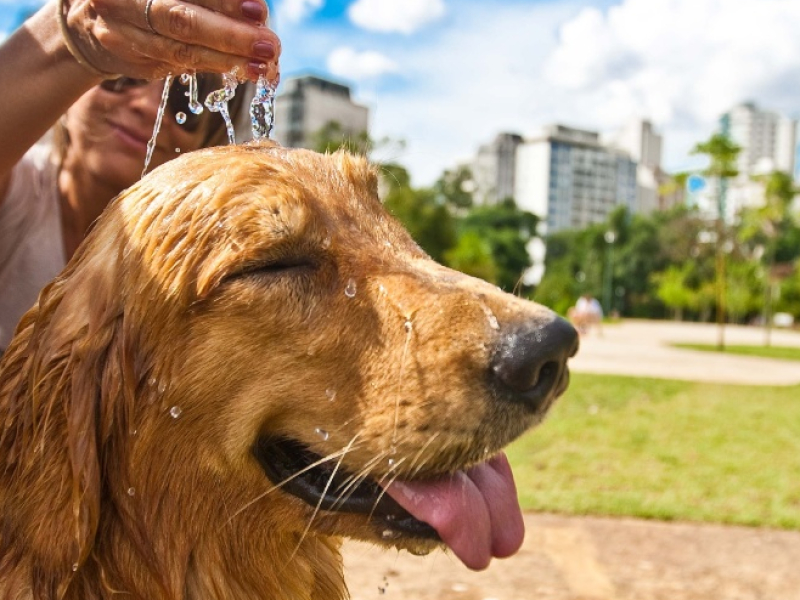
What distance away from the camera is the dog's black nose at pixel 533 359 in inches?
90.7

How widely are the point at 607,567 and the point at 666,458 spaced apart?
12.9 feet

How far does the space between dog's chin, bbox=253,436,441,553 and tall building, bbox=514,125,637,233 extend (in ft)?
567

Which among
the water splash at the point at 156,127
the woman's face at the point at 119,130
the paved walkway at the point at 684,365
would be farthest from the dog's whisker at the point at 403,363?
the paved walkway at the point at 684,365

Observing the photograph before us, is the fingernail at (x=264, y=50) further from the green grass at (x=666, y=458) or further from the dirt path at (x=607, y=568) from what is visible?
the dirt path at (x=607, y=568)

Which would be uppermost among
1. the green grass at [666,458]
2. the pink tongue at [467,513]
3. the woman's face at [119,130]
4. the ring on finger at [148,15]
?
the ring on finger at [148,15]

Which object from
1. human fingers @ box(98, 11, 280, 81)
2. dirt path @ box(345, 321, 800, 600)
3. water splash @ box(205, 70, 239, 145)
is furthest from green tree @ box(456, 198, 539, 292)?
human fingers @ box(98, 11, 280, 81)

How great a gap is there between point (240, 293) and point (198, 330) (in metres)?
0.19

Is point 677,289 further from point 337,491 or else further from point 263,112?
point 337,491

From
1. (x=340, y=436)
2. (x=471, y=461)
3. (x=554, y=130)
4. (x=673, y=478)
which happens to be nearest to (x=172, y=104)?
(x=340, y=436)

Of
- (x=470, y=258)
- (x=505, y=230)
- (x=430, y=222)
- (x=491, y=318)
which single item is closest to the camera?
(x=491, y=318)

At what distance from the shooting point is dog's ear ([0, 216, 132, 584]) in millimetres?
2471

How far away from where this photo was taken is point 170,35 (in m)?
2.50

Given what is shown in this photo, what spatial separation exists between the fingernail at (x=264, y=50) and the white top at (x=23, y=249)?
1.60 metres

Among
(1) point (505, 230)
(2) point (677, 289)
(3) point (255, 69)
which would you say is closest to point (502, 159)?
(1) point (505, 230)
